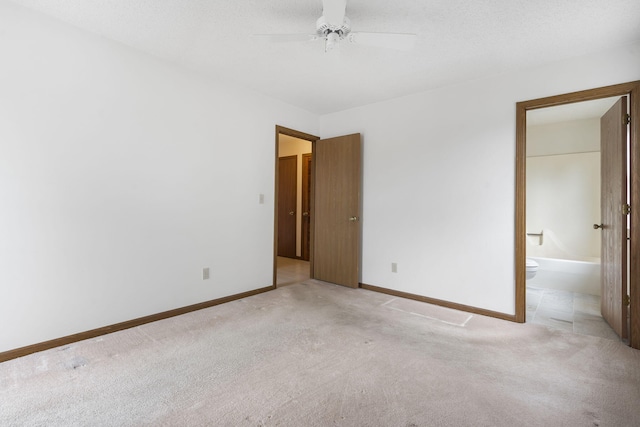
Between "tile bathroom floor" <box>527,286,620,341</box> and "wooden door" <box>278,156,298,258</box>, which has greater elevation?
"wooden door" <box>278,156,298,258</box>

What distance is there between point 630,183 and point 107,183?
13.7ft

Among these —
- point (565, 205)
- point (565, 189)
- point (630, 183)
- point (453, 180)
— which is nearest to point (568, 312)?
Answer: point (630, 183)

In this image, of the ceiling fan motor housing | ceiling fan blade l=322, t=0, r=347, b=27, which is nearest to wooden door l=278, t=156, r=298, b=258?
the ceiling fan motor housing

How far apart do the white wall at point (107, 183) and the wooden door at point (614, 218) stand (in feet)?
11.4

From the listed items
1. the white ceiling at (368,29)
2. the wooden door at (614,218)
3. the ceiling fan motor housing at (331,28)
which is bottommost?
the wooden door at (614,218)

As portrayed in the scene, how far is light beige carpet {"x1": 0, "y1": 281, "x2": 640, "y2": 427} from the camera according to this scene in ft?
5.15

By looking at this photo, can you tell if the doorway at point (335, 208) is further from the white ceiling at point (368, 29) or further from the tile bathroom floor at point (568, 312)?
the tile bathroom floor at point (568, 312)

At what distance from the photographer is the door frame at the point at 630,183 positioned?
2.37 meters

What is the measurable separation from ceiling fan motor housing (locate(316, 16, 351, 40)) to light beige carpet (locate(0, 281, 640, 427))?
222 centimetres

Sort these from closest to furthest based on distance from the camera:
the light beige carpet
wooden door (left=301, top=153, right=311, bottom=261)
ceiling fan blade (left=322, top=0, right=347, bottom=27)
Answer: the light beige carpet
ceiling fan blade (left=322, top=0, right=347, bottom=27)
wooden door (left=301, top=153, right=311, bottom=261)

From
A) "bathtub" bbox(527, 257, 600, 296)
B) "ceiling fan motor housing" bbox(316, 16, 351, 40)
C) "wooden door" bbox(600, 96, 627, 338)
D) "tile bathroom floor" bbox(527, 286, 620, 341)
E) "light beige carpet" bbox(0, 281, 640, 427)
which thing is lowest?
"light beige carpet" bbox(0, 281, 640, 427)

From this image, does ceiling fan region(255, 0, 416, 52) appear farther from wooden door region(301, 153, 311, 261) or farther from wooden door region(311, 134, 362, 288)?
wooden door region(301, 153, 311, 261)

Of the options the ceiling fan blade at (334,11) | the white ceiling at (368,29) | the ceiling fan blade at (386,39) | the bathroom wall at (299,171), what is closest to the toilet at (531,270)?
the white ceiling at (368,29)

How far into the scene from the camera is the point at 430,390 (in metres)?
1.79
